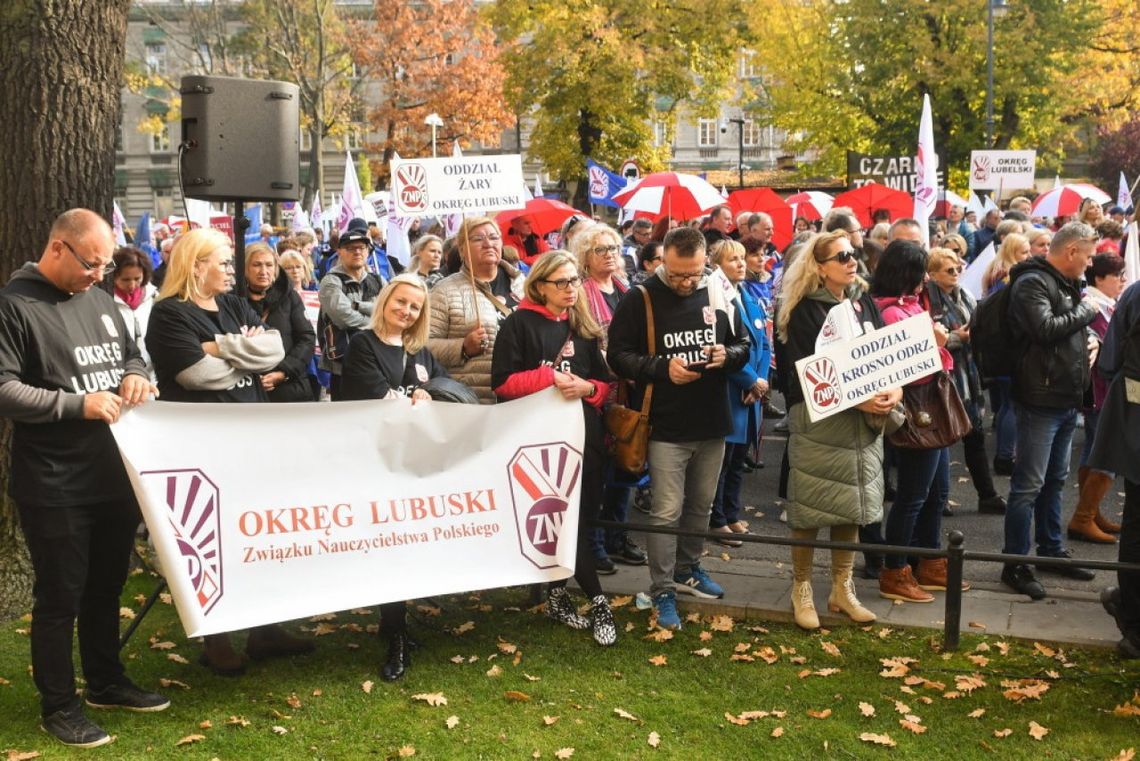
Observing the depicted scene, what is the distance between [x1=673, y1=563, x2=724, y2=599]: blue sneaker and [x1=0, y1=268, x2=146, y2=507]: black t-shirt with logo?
3.05 m

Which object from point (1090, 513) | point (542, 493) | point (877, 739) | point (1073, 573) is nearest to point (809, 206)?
point (1090, 513)

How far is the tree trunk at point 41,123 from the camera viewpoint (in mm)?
6195

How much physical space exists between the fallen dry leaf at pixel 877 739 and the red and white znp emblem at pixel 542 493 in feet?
5.62

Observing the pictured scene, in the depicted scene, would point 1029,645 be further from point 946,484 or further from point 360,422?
point 360,422

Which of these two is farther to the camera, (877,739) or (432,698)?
(432,698)

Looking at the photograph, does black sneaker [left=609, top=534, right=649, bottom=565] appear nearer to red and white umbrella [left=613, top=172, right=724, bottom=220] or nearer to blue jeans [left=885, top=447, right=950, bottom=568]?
blue jeans [left=885, top=447, right=950, bottom=568]

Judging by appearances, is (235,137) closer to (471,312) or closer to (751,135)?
(471,312)

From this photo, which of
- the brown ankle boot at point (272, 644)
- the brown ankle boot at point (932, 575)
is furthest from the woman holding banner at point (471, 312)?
the brown ankle boot at point (932, 575)

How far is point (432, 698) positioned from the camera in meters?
5.23

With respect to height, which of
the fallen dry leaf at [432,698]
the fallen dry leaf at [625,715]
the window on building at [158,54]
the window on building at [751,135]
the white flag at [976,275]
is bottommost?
the fallen dry leaf at [432,698]

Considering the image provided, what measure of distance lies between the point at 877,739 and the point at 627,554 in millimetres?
2702

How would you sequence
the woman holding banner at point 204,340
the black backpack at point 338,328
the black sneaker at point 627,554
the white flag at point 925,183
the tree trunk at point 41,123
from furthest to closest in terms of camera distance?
the white flag at point 925,183, the black backpack at point 338,328, the black sneaker at point 627,554, the tree trunk at point 41,123, the woman holding banner at point 204,340

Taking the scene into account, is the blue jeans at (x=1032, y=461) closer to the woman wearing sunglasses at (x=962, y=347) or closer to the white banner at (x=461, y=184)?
the woman wearing sunglasses at (x=962, y=347)

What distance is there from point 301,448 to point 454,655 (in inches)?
53.1
